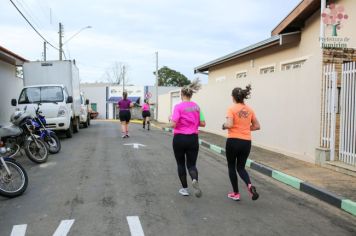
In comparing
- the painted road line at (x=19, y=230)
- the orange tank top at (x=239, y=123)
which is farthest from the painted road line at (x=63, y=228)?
the orange tank top at (x=239, y=123)

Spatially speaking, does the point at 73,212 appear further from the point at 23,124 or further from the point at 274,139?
the point at 274,139

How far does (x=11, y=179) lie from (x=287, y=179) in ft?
16.6

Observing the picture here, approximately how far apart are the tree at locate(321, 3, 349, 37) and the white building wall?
16.1 meters

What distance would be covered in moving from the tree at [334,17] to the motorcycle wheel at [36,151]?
296 inches

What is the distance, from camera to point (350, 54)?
32.8 ft

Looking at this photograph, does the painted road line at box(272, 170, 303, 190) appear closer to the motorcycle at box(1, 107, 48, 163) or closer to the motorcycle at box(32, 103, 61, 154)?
the motorcycle at box(1, 107, 48, 163)

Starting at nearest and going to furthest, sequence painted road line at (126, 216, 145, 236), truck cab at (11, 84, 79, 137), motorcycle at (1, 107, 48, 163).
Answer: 1. painted road line at (126, 216, 145, 236)
2. motorcycle at (1, 107, 48, 163)
3. truck cab at (11, 84, 79, 137)

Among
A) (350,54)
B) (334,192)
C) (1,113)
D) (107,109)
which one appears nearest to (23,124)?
(334,192)

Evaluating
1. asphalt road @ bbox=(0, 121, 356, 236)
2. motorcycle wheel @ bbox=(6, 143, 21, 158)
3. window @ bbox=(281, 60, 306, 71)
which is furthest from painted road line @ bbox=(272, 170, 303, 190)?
window @ bbox=(281, 60, 306, 71)

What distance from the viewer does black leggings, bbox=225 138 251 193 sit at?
6.57 m

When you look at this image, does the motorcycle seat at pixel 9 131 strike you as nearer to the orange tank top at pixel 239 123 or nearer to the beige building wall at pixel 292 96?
the orange tank top at pixel 239 123

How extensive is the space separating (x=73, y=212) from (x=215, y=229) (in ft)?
6.64

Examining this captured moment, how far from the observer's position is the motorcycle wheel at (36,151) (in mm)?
10117

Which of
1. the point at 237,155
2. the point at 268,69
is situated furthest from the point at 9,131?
the point at 268,69
